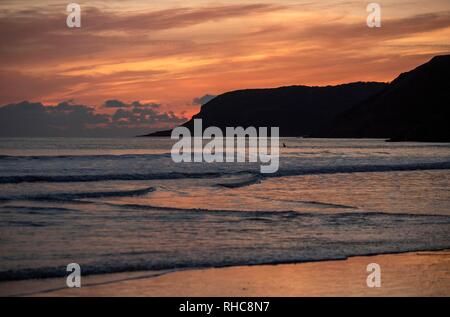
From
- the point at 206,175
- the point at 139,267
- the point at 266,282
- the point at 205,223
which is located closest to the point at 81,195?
the point at 205,223

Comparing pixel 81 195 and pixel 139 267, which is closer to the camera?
pixel 139 267

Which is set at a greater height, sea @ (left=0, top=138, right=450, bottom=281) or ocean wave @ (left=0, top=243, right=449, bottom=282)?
sea @ (left=0, top=138, right=450, bottom=281)

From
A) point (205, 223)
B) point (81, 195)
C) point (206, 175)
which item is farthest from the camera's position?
point (206, 175)

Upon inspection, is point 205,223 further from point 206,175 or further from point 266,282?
point 206,175

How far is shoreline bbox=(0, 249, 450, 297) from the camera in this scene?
9.35 m

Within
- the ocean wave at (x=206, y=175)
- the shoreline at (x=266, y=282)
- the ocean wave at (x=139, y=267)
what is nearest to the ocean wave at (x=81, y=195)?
the ocean wave at (x=206, y=175)

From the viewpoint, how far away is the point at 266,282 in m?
9.99

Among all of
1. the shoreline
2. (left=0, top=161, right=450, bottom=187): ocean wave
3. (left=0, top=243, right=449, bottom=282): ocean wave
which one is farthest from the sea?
(left=0, top=161, right=450, bottom=187): ocean wave

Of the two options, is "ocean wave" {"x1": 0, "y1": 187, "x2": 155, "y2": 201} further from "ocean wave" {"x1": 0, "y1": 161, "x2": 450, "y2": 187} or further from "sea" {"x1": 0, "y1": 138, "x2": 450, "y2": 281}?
"ocean wave" {"x1": 0, "y1": 161, "x2": 450, "y2": 187}

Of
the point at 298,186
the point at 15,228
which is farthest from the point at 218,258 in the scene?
the point at 298,186

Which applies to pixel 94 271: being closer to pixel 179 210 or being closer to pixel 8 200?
pixel 179 210

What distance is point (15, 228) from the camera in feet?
48.1

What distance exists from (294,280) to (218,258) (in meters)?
1.91
